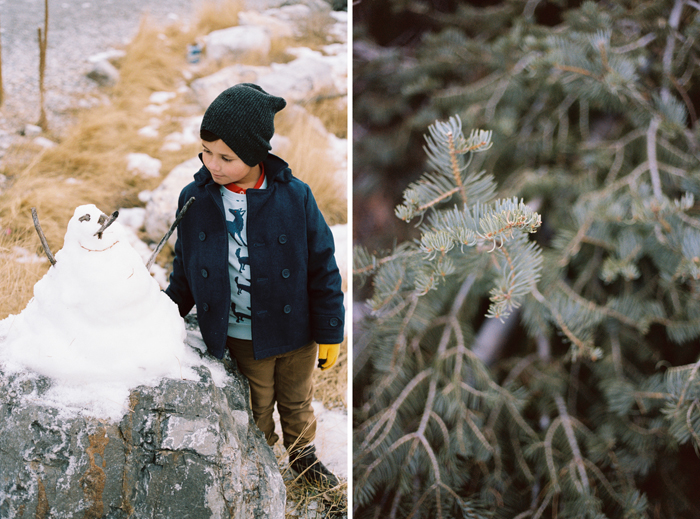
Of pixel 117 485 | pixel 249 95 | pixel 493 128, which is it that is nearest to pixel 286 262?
pixel 249 95

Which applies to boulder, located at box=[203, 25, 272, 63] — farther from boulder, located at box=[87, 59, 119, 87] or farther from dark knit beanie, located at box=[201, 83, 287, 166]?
dark knit beanie, located at box=[201, 83, 287, 166]

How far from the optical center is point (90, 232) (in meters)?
0.50

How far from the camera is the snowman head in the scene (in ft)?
1.65

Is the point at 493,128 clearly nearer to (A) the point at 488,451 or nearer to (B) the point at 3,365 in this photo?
(A) the point at 488,451

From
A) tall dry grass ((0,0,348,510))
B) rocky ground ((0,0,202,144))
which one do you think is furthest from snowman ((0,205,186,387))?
rocky ground ((0,0,202,144))

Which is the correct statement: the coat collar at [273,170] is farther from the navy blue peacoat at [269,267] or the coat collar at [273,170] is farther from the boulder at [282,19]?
the boulder at [282,19]

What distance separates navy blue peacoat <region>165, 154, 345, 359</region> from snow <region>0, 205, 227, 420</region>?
4.2 inches

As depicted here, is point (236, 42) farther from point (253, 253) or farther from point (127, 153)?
point (253, 253)

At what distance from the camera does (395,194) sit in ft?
2.78

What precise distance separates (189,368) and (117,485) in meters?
0.15

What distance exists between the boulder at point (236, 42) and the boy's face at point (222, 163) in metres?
0.42

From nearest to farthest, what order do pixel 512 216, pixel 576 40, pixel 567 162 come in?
pixel 512 216 → pixel 576 40 → pixel 567 162

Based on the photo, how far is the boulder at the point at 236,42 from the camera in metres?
0.91

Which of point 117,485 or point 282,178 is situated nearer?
point 117,485
